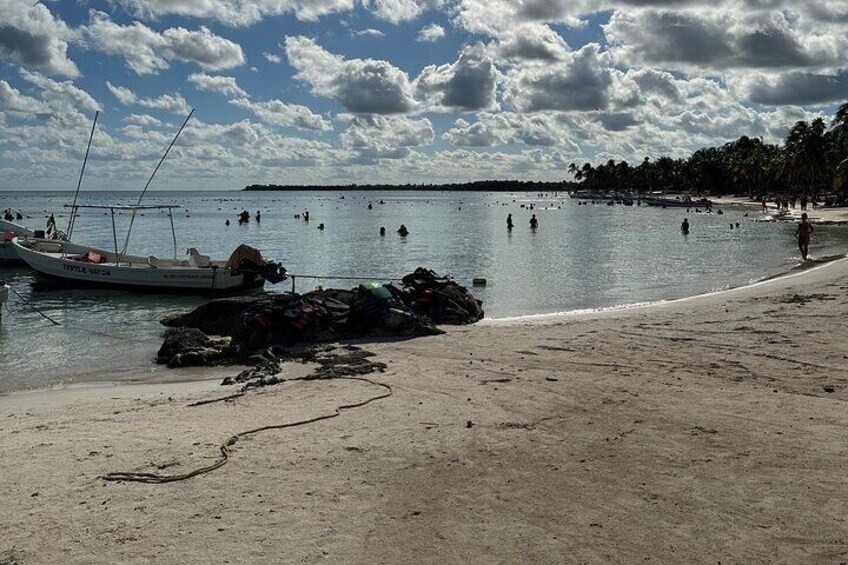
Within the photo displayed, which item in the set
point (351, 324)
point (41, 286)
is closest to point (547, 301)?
point (351, 324)

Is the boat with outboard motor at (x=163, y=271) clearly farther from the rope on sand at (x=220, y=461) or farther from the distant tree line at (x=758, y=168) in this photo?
the distant tree line at (x=758, y=168)

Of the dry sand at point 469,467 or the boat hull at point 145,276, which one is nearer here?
the dry sand at point 469,467

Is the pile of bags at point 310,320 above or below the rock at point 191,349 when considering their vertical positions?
above

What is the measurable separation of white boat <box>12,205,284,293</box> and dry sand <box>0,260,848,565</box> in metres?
15.8

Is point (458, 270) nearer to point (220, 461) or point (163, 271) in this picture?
point (163, 271)

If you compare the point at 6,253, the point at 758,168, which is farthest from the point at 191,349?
the point at 758,168

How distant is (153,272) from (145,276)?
19.2 inches

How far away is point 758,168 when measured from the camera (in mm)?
118125

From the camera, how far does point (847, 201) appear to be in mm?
85438

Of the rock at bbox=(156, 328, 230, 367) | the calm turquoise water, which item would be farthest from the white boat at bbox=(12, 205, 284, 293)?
the rock at bbox=(156, 328, 230, 367)

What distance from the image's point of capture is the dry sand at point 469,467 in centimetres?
529

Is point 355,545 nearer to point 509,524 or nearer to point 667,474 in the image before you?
point 509,524

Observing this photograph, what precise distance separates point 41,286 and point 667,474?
105ft

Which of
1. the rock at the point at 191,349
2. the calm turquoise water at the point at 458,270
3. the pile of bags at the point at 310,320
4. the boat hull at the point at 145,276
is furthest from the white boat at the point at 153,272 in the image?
the rock at the point at 191,349
